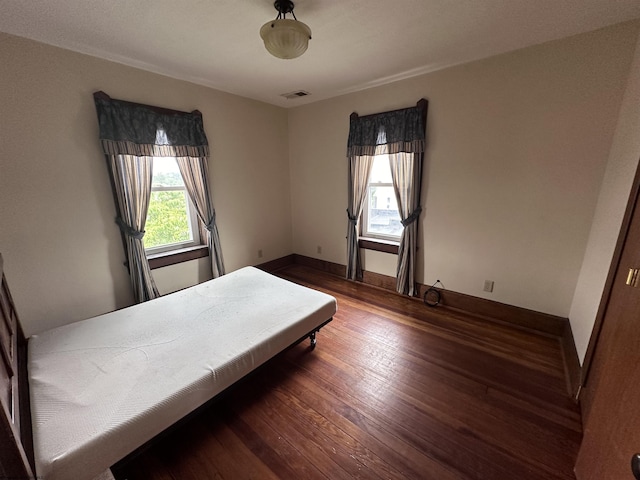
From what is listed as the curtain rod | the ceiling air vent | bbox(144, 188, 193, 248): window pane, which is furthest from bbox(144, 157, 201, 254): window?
the ceiling air vent

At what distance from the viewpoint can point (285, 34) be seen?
149 centimetres

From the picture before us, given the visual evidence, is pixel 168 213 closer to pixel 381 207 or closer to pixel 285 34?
pixel 285 34

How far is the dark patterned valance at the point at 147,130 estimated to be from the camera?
7.39 ft

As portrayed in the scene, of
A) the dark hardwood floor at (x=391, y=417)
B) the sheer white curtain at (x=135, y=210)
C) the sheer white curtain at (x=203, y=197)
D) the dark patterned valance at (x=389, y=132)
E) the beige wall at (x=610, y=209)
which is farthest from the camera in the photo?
the sheer white curtain at (x=203, y=197)

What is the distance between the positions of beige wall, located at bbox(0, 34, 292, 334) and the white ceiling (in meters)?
0.20

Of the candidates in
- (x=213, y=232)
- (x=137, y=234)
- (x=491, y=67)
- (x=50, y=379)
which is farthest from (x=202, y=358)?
(x=491, y=67)

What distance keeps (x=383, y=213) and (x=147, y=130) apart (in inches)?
110

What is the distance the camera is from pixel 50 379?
4.38 feet

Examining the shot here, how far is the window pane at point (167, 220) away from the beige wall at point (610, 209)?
383cm

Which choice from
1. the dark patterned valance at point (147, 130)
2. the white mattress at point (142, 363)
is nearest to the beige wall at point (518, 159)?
the white mattress at point (142, 363)

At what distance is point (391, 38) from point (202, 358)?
2.67 metres

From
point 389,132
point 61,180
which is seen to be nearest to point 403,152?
point 389,132

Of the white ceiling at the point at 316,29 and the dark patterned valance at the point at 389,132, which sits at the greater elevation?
the white ceiling at the point at 316,29

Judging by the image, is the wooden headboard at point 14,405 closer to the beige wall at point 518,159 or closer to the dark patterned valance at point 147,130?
the dark patterned valance at point 147,130
